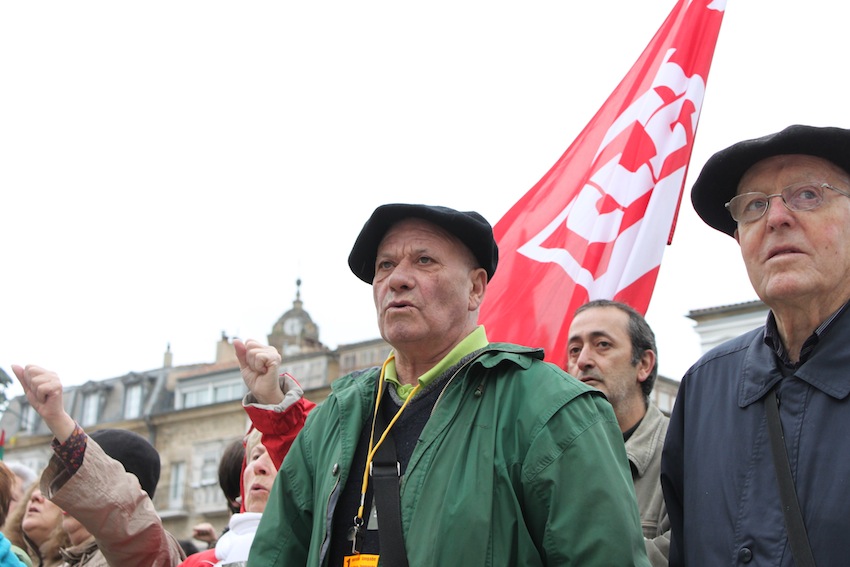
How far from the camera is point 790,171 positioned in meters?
3.17

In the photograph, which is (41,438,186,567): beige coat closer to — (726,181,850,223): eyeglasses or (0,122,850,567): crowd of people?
(0,122,850,567): crowd of people

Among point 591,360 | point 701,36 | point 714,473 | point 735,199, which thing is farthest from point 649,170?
point 714,473

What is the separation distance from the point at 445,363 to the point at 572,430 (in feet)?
1.90

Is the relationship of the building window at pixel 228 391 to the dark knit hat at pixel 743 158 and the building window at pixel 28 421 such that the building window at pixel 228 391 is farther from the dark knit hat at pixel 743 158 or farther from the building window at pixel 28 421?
the dark knit hat at pixel 743 158

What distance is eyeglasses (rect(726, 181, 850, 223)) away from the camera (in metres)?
3.10

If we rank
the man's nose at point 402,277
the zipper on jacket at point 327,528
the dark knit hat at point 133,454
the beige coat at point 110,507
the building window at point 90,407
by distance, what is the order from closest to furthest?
1. the zipper on jacket at point 327,528
2. the man's nose at point 402,277
3. the beige coat at point 110,507
4. the dark knit hat at point 133,454
5. the building window at point 90,407

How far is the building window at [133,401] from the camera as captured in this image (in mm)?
44906

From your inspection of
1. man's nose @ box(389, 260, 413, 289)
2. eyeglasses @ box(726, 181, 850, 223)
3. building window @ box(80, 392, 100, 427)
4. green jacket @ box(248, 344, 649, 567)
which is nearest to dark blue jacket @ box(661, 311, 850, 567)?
green jacket @ box(248, 344, 649, 567)

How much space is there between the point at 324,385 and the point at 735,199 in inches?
1440

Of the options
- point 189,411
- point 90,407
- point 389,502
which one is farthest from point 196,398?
point 389,502

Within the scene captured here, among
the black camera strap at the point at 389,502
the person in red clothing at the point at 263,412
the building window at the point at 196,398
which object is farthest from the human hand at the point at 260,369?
the building window at the point at 196,398

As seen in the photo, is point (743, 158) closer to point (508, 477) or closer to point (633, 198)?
point (508, 477)

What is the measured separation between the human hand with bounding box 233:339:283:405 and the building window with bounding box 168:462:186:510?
1494 inches

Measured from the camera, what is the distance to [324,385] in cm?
3934
